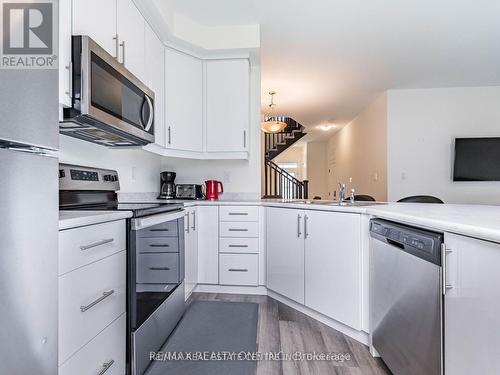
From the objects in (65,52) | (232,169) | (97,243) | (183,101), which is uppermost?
(183,101)

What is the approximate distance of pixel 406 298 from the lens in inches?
48.7

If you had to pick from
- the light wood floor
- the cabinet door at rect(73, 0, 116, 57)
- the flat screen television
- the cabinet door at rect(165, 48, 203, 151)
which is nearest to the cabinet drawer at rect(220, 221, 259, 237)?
the light wood floor

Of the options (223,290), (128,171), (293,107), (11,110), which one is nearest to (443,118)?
(293,107)

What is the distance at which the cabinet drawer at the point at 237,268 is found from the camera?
264cm

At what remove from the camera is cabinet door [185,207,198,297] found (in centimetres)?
239

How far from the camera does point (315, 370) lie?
4.99 ft

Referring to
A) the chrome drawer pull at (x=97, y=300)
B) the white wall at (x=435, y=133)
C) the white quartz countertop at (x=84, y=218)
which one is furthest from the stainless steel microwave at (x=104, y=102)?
the white wall at (x=435, y=133)

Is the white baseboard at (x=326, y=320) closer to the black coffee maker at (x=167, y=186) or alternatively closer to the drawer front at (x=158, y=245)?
the drawer front at (x=158, y=245)

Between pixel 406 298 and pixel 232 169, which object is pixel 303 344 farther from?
pixel 232 169

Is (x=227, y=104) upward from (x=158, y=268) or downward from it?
upward

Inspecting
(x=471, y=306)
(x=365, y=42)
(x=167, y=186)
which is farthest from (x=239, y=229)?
(x=365, y=42)

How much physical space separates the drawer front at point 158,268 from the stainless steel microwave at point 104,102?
77 cm

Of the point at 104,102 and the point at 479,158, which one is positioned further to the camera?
the point at 479,158

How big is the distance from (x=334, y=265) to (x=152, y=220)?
122 centimetres
